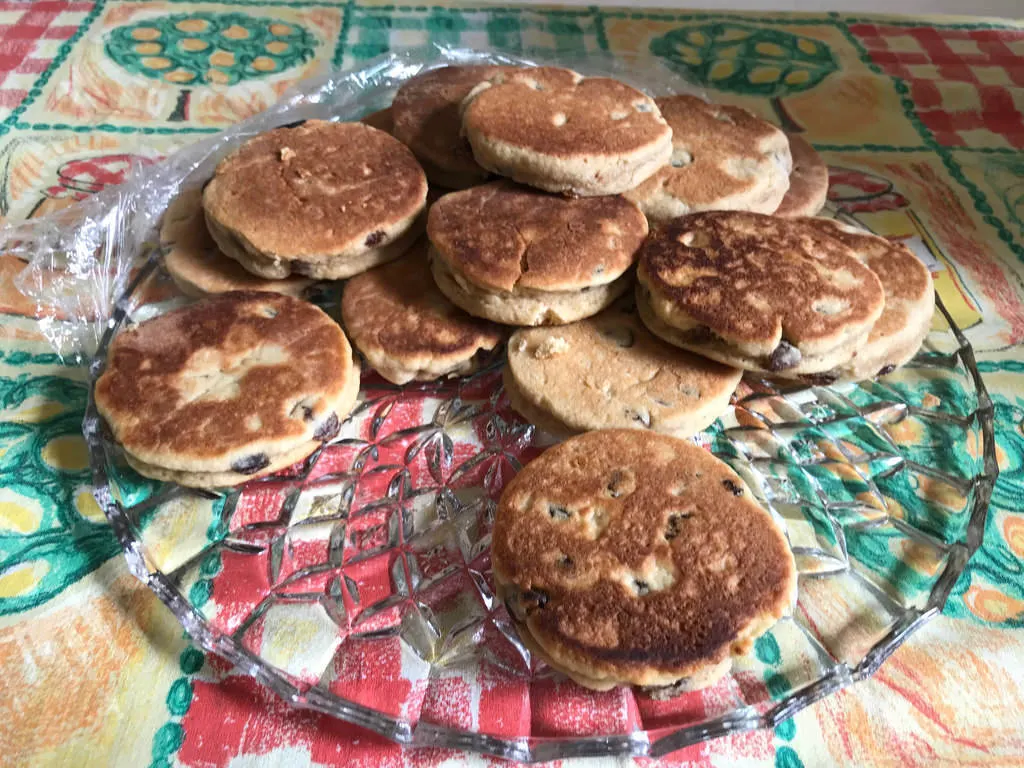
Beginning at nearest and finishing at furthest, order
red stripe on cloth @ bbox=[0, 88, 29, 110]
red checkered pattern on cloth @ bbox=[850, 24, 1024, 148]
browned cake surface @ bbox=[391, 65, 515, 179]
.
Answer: browned cake surface @ bbox=[391, 65, 515, 179] → red stripe on cloth @ bbox=[0, 88, 29, 110] → red checkered pattern on cloth @ bbox=[850, 24, 1024, 148]

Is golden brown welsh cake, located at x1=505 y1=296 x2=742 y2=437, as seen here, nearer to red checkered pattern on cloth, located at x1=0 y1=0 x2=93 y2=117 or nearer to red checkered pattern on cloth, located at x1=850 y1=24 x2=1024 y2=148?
red checkered pattern on cloth, located at x1=850 y1=24 x2=1024 y2=148

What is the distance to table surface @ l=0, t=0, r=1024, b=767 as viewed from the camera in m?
1.21

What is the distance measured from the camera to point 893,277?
173 centimetres

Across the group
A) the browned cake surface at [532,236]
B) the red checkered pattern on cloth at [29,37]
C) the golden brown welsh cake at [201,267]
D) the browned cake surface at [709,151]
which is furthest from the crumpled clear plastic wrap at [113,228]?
the red checkered pattern on cloth at [29,37]

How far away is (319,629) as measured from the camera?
1242 mm

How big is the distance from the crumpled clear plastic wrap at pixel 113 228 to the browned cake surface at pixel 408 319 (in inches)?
22.5

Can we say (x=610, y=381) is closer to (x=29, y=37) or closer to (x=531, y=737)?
(x=531, y=737)

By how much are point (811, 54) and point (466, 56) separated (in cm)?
142

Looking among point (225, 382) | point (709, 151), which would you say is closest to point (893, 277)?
point (709, 151)

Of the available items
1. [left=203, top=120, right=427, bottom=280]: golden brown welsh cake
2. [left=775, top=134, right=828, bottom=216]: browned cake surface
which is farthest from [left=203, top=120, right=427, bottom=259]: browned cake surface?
[left=775, top=134, right=828, bottom=216]: browned cake surface

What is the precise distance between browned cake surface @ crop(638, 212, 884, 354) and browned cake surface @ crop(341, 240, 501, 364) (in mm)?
383

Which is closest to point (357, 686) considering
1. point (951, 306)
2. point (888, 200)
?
point (951, 306)

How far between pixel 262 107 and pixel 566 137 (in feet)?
4.87

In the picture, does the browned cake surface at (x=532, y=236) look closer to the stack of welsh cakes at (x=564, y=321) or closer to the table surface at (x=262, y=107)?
the stack of welsh cakes at (x=564, y=321)
